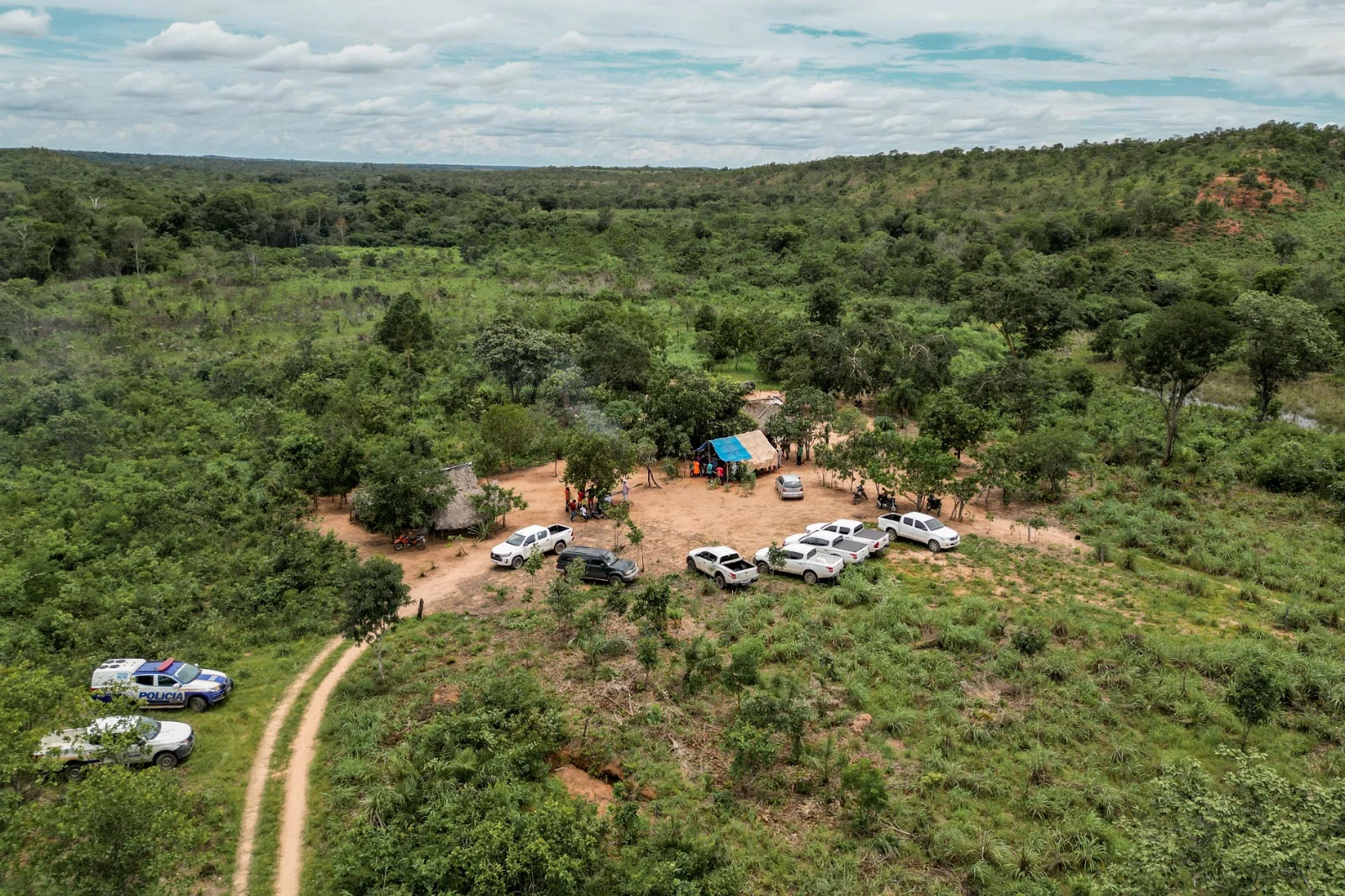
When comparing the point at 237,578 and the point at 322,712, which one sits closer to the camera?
the point at 322,712

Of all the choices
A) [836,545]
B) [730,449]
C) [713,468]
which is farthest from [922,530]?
[713,468]

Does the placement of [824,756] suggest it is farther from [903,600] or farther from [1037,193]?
[1037,193]

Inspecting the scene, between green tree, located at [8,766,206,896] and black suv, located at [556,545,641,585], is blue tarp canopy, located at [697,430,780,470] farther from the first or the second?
green tree, located at [8,766,206,896]

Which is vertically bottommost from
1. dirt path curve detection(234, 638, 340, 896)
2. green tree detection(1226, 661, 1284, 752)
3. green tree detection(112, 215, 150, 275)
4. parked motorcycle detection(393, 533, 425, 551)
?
dirt path curve detection(234, 638, 340, 896)

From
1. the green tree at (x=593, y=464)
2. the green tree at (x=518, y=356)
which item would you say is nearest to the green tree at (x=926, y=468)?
the green tree at (x=593, y=464)

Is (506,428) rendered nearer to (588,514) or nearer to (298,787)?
(588,514)

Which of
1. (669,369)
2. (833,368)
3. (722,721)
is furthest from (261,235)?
(722,721)

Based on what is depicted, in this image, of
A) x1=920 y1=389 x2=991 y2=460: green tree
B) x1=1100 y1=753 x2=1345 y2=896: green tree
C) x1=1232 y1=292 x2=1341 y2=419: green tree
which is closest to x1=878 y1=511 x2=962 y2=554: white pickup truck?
x1=920 y1=389 x2=991 y2=460: green tree
